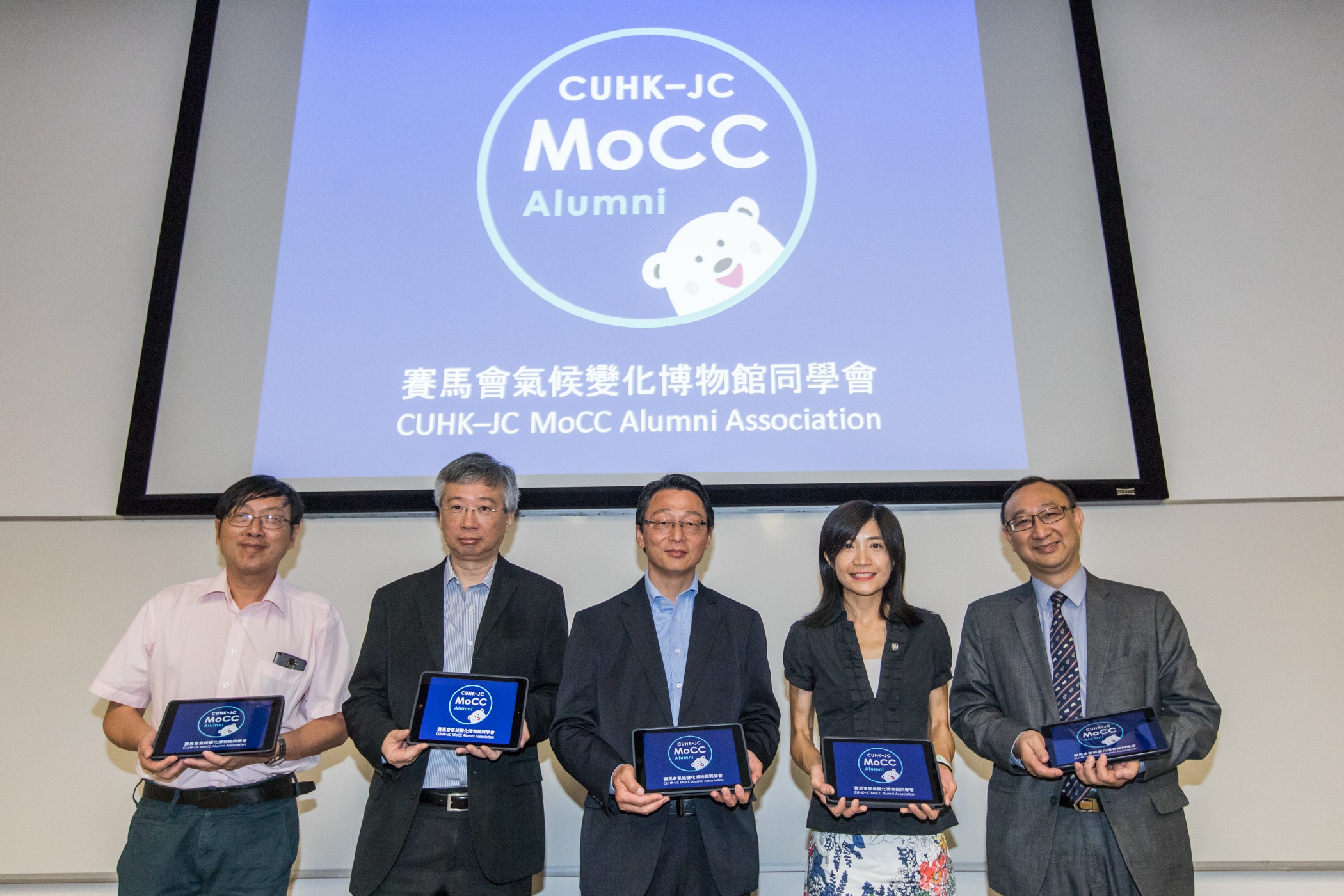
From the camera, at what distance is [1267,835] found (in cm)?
284

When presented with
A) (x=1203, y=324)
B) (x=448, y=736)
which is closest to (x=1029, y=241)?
(x=1203, y=324)

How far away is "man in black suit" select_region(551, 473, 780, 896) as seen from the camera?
6.29ft

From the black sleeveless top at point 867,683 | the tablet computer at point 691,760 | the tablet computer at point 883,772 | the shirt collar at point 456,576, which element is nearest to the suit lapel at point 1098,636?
the black sleeveless top at point 867,683

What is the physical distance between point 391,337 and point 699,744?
1.99 metres

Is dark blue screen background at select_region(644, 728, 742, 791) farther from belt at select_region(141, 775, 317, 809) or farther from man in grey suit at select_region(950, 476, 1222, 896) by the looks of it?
belt at select_region(141, 775, 317, 809)

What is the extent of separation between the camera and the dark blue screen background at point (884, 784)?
181 cm

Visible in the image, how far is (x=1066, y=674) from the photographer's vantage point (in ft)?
6.98

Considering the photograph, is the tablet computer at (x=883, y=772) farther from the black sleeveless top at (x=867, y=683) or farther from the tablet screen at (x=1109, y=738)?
the tablet screen at (x=1109, y=738)

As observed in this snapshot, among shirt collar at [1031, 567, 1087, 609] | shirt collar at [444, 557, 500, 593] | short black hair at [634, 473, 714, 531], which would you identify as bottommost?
shirt collar at [1031, 567, 1087, 609]

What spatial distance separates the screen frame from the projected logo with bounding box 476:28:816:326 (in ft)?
2.42

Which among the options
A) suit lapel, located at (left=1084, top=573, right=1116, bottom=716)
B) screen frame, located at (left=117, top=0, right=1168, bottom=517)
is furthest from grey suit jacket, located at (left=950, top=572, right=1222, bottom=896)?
screen frame, located at (left=117, top=0, right=1168, bottom=517)

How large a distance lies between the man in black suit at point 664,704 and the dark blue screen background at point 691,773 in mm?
34

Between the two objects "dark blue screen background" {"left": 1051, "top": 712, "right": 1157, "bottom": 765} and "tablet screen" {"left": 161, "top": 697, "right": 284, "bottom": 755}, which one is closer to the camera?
"dark blue screen background" {"left": 1051, "top": 712, "right": 1157, "bottom": 765}

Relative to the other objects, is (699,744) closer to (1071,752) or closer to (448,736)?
(448,736)
